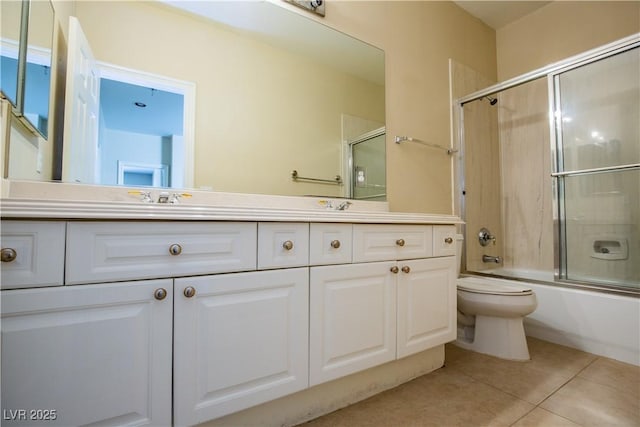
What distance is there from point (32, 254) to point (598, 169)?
9.43 ft

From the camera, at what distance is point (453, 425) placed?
3.63 ft

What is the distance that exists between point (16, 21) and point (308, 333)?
1348 mm

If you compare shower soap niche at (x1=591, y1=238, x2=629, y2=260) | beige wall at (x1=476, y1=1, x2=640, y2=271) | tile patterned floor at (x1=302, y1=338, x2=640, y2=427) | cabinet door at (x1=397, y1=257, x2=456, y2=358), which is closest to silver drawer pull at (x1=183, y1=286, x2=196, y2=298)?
tile patterned floor at (x1=302, y1=338, x2=640, y2=427)

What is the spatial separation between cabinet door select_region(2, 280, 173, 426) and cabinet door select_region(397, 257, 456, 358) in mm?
909

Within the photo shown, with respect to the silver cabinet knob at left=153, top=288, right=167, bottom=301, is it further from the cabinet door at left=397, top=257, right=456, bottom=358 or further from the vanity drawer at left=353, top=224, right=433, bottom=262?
the cabinet door at left=397, top=257, right=456, bottom=358

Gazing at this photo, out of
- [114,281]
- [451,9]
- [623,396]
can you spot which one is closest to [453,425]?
[623,396]

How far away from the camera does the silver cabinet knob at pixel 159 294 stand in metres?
0.79

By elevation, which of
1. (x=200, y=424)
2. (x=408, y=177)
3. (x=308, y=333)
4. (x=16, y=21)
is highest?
(x=16, y=21)

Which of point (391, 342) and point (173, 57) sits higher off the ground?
point (173, 57)

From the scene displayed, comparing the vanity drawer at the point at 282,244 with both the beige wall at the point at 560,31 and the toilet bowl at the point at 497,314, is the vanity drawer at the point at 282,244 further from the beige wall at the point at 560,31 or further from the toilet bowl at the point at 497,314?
the beige wall at the point at 560,31

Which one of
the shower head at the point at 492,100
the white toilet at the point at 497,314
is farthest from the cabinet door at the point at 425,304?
the shower head at the point at 492,100

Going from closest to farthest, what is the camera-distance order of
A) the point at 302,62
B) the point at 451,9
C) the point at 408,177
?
1. the point at 302,62
2. the point at 408,177
3. the point at 451,9

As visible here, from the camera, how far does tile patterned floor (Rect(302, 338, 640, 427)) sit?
3.72 feet

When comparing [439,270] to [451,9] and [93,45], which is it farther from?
[451,9]
